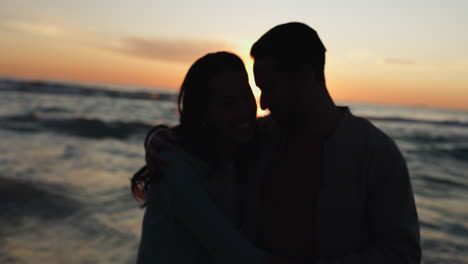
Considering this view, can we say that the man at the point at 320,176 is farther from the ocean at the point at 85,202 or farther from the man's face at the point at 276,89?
the ocean at the point at 85,202

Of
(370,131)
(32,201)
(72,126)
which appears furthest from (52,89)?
(370,131)

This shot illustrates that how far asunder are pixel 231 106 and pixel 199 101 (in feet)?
0.57

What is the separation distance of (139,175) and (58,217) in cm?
412

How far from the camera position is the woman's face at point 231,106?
1.83 m

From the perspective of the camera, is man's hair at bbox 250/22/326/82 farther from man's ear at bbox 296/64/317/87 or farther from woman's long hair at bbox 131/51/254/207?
woman's long hair at bbox 131/51/254/207

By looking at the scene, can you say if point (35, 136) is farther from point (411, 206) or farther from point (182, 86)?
point (411, 206)

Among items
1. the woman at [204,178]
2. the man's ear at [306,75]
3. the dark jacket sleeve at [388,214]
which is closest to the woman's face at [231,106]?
the woman at [204,178]

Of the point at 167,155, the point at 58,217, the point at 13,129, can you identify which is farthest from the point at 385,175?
the point at 13,129

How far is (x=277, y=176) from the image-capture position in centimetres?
189

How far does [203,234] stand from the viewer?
1588 mm

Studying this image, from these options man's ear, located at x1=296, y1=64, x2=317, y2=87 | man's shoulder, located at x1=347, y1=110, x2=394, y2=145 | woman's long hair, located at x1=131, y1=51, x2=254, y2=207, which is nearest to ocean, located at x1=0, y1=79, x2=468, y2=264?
woman's long hair, located at x1=131, y1=51, x2=254, y2=207

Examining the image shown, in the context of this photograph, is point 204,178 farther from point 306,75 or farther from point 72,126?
point 72,126

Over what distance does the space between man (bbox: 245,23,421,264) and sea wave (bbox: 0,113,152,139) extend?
13557mm

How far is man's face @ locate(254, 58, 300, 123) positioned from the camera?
1.90 meters
